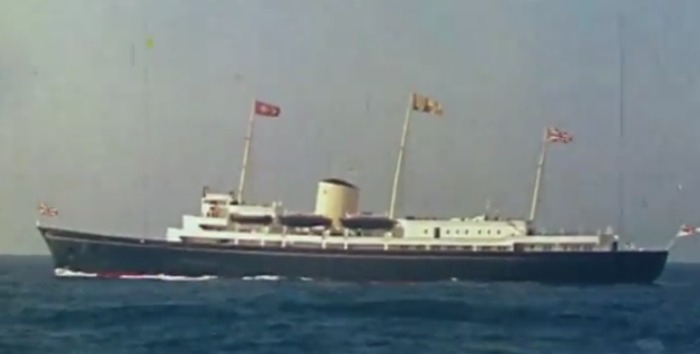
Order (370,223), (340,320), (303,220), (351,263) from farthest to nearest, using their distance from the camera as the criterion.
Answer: (370,223), (303,220), (351,263), (340,320)

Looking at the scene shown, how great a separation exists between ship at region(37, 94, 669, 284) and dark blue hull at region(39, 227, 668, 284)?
2.3 inches

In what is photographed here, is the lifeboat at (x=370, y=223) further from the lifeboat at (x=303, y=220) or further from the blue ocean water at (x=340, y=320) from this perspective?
the blue ocean water at (x=340, y=320)

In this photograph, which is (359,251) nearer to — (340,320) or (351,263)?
(351,263)

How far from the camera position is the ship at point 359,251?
7019 centimetres

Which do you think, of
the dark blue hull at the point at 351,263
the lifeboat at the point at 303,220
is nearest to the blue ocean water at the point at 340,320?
the dark blue hull at the point at 351,263

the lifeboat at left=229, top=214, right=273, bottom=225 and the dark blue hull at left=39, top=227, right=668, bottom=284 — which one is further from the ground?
the lifeboat at left=229, top=214, right=273, bottom=225

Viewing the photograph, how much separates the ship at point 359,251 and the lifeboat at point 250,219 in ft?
0.19

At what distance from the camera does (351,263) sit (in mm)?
70625

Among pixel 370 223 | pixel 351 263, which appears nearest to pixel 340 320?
pixel 351 263

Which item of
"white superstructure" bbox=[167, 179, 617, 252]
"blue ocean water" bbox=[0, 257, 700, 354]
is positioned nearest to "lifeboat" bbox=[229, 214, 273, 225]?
"white superstructure" bbox=[167, 179, 617, 252]

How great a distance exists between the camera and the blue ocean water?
33656 millimetres

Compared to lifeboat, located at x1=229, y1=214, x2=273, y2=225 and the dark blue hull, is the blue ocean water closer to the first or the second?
the dark blue hull

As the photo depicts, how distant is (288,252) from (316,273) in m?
2.05

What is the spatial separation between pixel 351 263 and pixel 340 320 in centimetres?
2875
